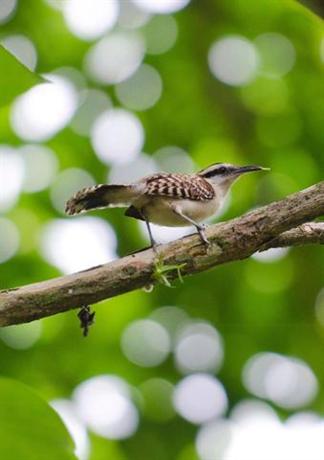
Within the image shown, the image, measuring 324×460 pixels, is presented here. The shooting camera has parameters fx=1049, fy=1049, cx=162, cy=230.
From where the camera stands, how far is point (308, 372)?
232 inches

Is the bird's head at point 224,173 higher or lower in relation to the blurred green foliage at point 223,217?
lower

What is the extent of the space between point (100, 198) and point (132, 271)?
0.68 meters

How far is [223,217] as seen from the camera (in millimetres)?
5551

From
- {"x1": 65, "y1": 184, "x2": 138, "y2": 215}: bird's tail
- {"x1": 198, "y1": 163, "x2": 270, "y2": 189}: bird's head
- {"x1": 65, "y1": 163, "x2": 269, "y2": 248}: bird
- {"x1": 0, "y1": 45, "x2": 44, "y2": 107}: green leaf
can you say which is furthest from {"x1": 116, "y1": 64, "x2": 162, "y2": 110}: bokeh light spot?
{"x1": 0, "y1": 45, "x2": 44, "y2": 107}: green leaf

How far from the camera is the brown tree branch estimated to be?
7.59 ft

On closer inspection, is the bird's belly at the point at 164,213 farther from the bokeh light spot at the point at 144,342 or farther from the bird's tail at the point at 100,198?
the bokeh light spot at the point at 144,342

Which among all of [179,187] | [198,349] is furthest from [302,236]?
[198,349]

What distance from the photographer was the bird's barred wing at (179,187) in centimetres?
326

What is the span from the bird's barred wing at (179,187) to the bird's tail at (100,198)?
0.35ft

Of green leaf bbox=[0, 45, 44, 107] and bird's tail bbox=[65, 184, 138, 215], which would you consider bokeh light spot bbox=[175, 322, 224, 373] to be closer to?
bird's tail bbox=[65, 184, 138, 215]

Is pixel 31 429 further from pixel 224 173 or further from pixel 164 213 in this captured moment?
pixel 224 173

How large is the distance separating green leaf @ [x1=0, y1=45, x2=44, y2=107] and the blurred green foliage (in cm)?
371

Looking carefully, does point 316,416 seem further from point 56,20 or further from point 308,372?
point 56,20

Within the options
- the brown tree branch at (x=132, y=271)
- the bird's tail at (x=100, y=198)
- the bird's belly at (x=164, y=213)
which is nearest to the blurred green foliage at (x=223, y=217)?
the bird's belly at (x=164, y=213)
